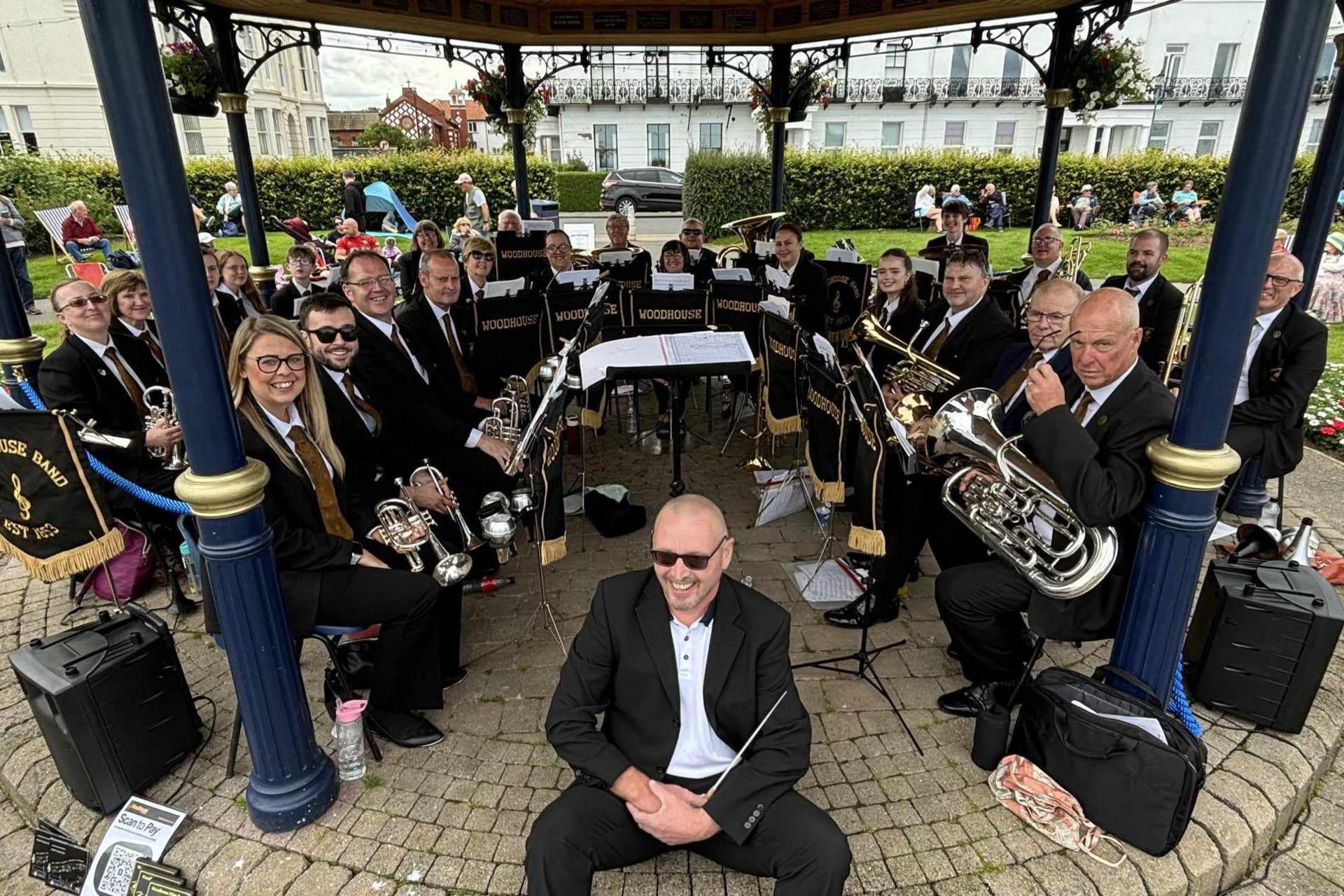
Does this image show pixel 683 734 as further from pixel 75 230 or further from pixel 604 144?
pixel 604 144

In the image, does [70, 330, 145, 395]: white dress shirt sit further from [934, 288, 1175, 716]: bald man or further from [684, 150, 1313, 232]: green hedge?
[684, 150, 1313, 232]: green hedge

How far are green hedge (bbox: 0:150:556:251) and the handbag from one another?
2247cm

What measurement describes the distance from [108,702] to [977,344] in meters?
5.28

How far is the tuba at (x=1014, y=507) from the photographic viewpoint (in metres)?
3.13

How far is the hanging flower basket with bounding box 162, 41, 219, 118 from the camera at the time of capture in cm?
787

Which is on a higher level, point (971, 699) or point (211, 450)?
point (211, 450)

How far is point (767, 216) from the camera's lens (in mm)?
9578

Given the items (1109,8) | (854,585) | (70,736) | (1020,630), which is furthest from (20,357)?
(1109,8)

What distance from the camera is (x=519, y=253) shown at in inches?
369

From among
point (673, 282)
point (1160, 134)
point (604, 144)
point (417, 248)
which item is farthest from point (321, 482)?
point (1160, 134)

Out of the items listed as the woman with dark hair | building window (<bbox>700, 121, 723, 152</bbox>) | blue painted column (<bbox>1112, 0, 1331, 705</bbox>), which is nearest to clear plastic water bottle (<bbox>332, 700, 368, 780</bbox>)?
blue painted column (<bbox>1112, 0, 1331, 705</bbox>)

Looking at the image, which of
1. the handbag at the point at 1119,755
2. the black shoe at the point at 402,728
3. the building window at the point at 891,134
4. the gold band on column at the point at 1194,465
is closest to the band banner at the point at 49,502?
the black shoe at the point at 402,728

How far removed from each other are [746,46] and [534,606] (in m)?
8.59

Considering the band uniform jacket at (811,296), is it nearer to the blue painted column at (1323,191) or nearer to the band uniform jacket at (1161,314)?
the band uniform jacket at (1161,314)
